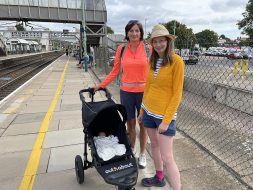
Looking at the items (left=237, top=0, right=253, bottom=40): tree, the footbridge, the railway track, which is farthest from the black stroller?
(left=237, top=0, right=253, bottom=40): tree

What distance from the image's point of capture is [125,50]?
11.1ft

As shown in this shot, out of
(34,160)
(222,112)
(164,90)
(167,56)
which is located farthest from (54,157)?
(222,112)

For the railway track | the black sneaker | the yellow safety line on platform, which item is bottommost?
the railway track

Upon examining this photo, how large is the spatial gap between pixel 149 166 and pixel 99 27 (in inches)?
1089

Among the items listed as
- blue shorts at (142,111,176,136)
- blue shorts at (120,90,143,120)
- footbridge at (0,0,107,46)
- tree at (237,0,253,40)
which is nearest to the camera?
blue shorts at (142,111,176,136)

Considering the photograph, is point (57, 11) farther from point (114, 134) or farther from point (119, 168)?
point (119, 168)

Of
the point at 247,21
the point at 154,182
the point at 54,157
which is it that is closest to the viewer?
the point at 154,182

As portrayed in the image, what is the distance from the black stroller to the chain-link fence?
61.3 inches

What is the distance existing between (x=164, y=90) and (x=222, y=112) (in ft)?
15.8

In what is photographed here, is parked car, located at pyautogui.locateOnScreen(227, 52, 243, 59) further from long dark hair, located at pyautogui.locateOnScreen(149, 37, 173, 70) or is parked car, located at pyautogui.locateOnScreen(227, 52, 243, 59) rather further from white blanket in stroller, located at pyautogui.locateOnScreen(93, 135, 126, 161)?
white blanket in stroller, located at pyautogui.locateOnScreen(93, 135, 126, 161)

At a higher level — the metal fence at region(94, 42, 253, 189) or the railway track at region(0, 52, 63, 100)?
the metal fence at region(94, 42, 253, 189)

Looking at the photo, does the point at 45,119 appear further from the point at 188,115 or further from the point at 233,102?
the point at 233,102

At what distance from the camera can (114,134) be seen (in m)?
3.24

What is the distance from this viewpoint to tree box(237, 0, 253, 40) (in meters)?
56.9
